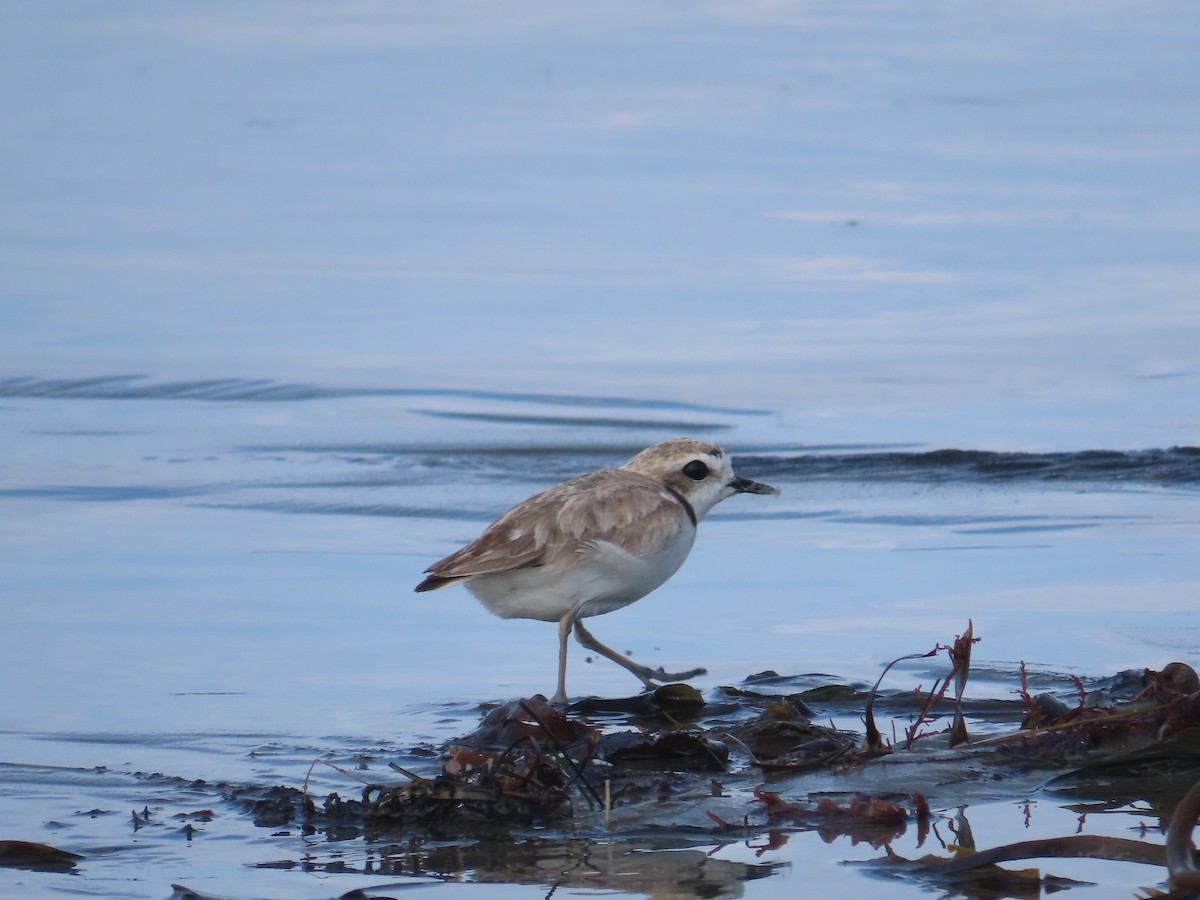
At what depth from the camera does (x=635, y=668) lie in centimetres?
701

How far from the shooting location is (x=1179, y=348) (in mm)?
15234

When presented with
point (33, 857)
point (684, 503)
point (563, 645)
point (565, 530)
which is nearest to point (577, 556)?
point (565, 530)

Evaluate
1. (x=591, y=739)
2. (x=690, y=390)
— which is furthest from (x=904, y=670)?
(x=690, y=390)

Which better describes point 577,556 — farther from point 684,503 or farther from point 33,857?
point 33,857

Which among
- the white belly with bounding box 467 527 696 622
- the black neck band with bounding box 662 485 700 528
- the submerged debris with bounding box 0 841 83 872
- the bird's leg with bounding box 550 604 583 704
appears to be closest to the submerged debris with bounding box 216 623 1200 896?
the bird's leg with bounding box 550 604 583 704

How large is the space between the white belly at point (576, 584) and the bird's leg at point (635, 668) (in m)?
0.10

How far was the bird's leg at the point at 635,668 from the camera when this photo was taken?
693 centimetres

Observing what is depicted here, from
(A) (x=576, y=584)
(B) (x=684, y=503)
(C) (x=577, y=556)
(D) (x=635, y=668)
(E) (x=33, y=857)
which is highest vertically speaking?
(B) (x=684, y=503)

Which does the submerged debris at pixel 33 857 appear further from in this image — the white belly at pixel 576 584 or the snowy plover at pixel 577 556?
the white belly at pixel 576 584

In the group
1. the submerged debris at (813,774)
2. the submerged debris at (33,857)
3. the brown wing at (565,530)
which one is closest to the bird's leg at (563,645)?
the brown wing at (565,530)

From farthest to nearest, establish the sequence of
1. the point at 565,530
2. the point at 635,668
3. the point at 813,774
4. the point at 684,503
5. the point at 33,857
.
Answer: the point at 684,503, the point at 565,530, the point at 635,668, the point at 813,774, the point at 33,857

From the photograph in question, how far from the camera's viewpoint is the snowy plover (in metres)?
7.05

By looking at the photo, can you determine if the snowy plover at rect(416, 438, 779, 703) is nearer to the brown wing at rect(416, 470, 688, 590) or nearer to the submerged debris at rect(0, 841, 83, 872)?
the brown wing at rect(416, 470, 688, 590)

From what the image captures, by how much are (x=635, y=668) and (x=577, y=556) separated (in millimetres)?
464
